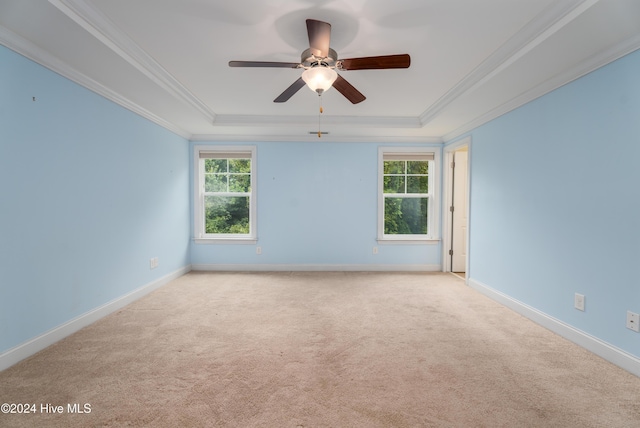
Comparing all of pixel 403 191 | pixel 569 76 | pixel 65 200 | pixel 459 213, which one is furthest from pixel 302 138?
pixel 569 76

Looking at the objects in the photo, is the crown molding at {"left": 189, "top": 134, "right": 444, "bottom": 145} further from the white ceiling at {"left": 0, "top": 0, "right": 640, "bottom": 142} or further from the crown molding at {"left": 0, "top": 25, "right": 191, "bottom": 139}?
the crown molding at {"left": 0, "top": 25, "right": 191, "bottom": 139}

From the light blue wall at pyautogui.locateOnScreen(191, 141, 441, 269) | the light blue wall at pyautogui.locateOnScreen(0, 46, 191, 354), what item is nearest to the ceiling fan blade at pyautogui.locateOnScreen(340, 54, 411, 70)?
the light blue wall at pyautogui.locateOnScreen(0, 46, 191, 354)

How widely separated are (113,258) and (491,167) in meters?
4.53

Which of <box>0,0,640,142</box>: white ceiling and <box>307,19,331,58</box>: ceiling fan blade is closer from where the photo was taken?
<box>307,19,331,58</box>: ceiling fan blade

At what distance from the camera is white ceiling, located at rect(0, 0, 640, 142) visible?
192 cm

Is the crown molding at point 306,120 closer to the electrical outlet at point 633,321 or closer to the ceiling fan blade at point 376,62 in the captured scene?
the ceiling fan blade at point 376,62

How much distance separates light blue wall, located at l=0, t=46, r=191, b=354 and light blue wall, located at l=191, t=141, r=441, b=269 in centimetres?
165

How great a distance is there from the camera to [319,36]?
1.89 metres

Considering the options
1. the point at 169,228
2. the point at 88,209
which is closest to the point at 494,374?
the point at 88,209

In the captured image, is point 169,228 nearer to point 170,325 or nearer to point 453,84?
point 170,325

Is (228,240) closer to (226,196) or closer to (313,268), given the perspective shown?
(226,196)

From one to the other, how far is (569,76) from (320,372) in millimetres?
3141

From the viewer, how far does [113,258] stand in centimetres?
312

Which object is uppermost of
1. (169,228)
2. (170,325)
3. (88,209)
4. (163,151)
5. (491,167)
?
(163,151)
